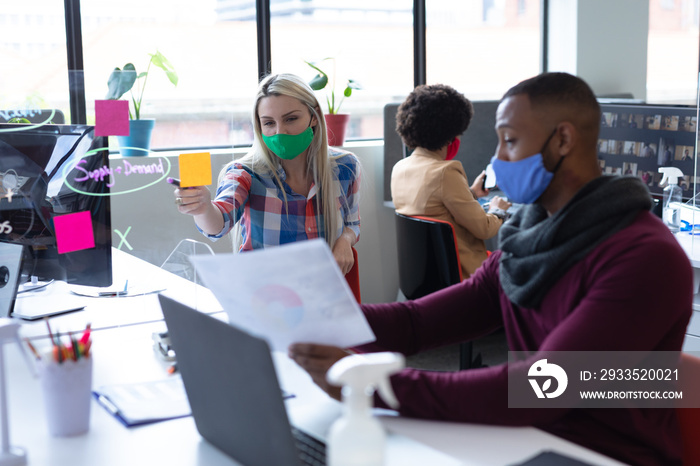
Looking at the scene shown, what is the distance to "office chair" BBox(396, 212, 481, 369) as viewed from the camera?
2.65 meters

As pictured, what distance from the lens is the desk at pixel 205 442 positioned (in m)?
1.02

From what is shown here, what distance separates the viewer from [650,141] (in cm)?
274

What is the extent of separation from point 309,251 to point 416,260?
1.96 m

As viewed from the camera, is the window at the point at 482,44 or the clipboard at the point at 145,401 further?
the window at the point at 482,44

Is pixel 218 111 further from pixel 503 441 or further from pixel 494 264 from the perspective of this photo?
pixel 503 441

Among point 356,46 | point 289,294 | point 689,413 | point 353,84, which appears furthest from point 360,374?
point 356,46

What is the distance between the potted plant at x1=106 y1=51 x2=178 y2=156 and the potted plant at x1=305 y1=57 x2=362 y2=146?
1.83 metres

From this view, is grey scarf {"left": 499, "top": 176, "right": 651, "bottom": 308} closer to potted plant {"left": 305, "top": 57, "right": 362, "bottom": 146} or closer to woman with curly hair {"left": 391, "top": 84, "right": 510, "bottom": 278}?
woman with curly hair {"left": 391, "top": 84, "right": 510, "bottom": 278}

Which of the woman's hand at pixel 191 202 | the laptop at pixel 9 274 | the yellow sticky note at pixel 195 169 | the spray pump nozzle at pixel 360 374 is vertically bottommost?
the laptop at pixel 9 274

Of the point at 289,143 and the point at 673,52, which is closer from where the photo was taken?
the point at 289,143

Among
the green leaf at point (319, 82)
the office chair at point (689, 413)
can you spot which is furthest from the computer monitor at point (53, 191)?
the green leaf at point (319, 82)

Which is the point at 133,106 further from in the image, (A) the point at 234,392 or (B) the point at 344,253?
(A) the point at 234,392

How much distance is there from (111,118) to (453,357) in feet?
7.56

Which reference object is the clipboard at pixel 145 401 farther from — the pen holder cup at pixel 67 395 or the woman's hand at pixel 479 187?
the woman's hand at pixel 479 187
